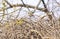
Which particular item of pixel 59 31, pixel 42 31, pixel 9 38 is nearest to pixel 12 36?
pixel 9 38

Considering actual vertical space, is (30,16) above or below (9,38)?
above

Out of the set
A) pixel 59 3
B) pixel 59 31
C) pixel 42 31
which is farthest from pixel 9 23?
pixel 59 3

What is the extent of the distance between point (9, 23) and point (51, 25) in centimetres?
81

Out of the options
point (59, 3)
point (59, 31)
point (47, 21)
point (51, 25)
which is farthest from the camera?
point (59, 3)

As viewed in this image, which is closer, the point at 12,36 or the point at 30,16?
the point at 12,36

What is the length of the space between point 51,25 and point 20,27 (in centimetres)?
→ 60

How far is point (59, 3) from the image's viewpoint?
520cm

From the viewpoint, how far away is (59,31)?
12.1 feet

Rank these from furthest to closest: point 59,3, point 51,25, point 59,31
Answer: point 59,3
point 51,25
point 59,31

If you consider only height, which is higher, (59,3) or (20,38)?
(59,3)

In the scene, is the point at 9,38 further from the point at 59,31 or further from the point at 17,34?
the point at 59,31

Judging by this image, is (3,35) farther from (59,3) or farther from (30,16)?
(59,3)

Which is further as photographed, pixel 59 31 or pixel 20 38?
pixel 20 38

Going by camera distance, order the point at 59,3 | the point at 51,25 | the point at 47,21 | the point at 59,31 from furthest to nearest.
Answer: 1. the point at 59,3
2. the point at 47,21
3. the point at 51,25
4. the point at 59,31
